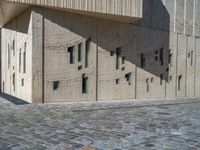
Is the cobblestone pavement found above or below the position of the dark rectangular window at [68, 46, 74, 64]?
below

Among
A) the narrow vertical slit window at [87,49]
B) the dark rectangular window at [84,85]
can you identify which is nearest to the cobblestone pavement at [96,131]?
the dark rectangular window at [84,85]

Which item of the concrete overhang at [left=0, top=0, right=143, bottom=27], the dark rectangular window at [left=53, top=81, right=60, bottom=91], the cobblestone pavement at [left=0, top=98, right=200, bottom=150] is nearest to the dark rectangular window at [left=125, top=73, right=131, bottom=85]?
the concrete overhang at [left=0, top=0, right=143, bottom=27]

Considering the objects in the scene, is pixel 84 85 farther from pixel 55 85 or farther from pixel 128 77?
pixel 128 77

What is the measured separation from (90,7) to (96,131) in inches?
347

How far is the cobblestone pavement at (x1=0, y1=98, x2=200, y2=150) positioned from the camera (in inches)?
265

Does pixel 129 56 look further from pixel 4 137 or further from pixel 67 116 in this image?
pixel 4 137

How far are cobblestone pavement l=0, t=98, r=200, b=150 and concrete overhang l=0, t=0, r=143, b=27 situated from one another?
208 inches

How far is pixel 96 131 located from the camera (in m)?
8.15

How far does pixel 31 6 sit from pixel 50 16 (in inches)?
36.1

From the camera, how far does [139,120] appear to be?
33.0 feet

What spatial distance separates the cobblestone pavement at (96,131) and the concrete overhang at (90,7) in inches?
208

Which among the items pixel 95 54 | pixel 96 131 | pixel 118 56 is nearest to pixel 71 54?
pixel 95 54

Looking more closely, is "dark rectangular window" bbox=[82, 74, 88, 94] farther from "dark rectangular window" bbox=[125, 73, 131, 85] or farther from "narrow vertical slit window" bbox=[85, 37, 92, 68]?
"dark rectangular window" bbox=[125, 73, 131, 85]

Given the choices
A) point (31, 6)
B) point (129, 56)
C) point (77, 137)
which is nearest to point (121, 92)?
point (129, 56)
